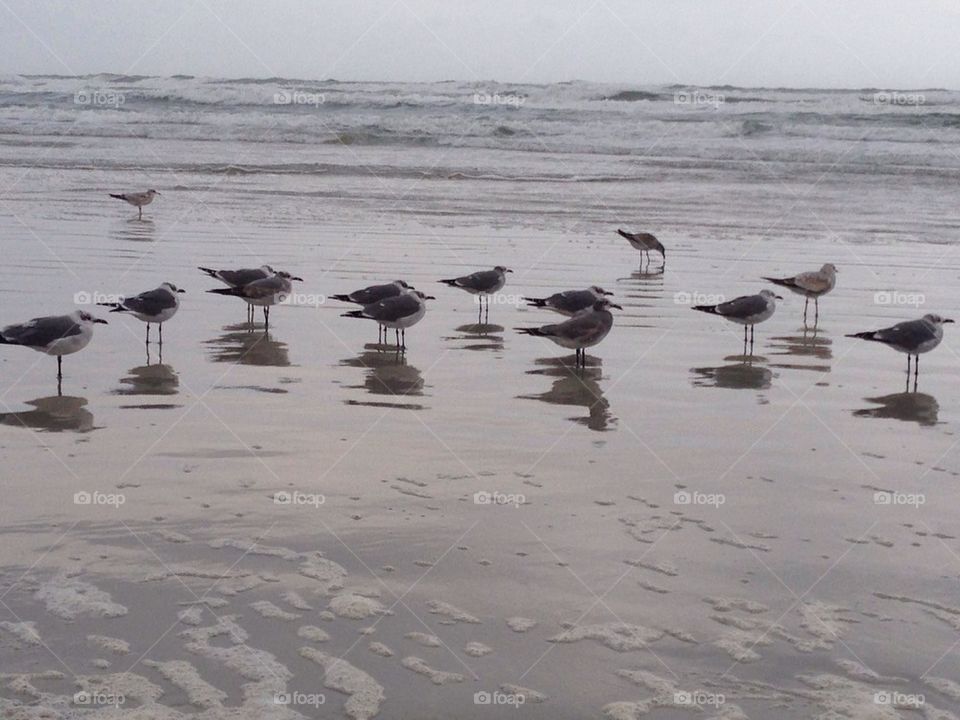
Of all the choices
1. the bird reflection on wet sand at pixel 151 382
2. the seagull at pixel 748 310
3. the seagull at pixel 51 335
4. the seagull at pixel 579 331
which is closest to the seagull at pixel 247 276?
the bird reflection on wet sand at pixel 151 382

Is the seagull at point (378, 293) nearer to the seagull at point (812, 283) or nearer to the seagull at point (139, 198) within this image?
the seagull at point (812, 283)

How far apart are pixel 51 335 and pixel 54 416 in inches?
40.8

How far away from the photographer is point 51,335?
7.90 metres

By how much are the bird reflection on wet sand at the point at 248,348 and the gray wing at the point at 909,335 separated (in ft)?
14.3

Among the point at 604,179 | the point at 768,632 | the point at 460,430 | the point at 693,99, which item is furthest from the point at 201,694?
the point at 693,99

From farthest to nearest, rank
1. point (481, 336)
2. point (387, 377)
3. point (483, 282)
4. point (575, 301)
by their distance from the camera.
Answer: point (483, 282)
point (575, 301)
point (481, 336)
point (387, 377)

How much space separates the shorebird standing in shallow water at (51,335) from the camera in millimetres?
7859

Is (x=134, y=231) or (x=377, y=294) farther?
(x=134, y=231)

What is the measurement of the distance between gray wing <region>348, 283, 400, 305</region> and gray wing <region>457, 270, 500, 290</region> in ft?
3.58

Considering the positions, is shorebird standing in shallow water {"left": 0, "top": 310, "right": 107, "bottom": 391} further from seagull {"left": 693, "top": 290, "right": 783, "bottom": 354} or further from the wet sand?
seagull {"left": 693, "top": 290, "right": 783, "bottom": 354}

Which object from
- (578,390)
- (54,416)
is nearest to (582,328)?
(578,390)

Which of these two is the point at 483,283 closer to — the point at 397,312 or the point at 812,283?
the point at 397,312

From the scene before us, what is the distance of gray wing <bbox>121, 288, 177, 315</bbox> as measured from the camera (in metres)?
9.00

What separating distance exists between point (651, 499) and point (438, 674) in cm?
211
